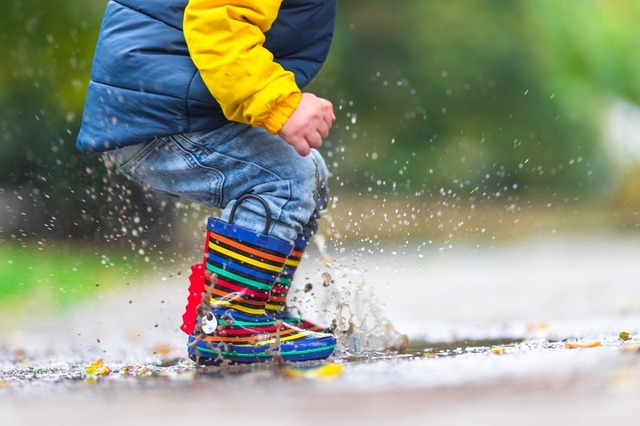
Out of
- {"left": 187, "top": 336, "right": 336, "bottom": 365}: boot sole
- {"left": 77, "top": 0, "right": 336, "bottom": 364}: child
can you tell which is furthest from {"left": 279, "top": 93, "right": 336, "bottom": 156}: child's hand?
{"left": 187, "top": 336, "right": 336, "bottom": 365}: boot sole

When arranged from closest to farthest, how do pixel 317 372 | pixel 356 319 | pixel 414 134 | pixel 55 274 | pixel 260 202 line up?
1. pixel 317 372
2. pixel 260 202
3. pixel 356 319
4. pixel 55 274
5. pixel 414 134

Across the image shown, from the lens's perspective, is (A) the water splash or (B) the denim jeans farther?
(A) the water splash

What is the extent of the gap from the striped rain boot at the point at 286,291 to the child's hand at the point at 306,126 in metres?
0.45

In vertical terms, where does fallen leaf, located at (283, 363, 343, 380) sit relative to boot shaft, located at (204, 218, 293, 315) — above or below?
below

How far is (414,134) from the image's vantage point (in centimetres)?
1664

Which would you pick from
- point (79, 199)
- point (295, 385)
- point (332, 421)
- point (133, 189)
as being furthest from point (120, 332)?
point (79, 199)

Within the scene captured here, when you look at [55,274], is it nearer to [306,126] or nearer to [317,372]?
[306,126]

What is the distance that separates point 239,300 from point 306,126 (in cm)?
54

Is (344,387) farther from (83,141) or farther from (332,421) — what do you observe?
(83,141)

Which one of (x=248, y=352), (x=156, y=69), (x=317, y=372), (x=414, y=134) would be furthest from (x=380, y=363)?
(x=414, y=134)

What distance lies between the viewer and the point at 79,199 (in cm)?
1191

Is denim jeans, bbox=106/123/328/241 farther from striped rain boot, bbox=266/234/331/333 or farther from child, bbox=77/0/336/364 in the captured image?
striped rain boot, bbox=266/234/331/333

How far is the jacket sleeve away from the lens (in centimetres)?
321

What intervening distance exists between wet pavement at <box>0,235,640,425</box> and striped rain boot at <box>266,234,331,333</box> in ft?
0.55
